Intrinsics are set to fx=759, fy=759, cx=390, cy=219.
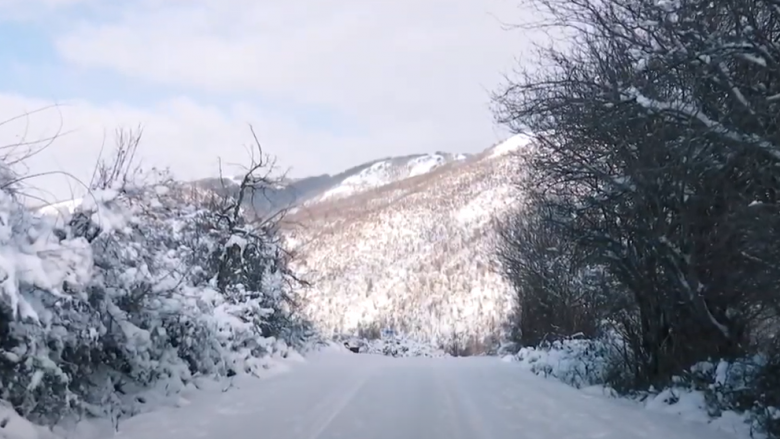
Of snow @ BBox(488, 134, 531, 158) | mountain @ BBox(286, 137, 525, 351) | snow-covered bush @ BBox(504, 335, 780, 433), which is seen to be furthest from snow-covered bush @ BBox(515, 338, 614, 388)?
mountain @ BBox(286, 137, 525, 351)

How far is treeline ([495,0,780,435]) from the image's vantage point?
357 inches

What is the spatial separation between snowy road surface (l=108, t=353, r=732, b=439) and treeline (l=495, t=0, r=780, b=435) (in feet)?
4.91

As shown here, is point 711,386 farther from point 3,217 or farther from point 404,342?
point 404,342

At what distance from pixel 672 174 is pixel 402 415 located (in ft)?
17.2

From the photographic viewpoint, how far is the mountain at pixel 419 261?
317ft

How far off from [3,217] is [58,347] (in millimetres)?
1931

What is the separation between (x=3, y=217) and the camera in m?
7.04

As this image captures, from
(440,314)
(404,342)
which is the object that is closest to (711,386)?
(404,342)

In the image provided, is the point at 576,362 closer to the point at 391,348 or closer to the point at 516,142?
the point at 516,142

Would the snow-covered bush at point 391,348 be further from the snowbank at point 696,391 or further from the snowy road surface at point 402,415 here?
the snowy road surface at point 402,415

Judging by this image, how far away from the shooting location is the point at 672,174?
11125mm

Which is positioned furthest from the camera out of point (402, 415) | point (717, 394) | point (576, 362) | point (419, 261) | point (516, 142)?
point (419, 261)

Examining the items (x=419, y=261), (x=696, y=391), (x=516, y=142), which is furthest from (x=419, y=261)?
(x=696, y=391)

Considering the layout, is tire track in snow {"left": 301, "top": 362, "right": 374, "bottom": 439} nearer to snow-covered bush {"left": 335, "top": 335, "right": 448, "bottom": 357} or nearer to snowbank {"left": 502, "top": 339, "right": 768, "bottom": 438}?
snowbank {"left": 502, "top": 339, "right": 768, "bottom": 438}
